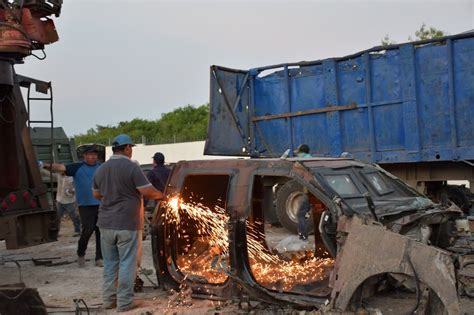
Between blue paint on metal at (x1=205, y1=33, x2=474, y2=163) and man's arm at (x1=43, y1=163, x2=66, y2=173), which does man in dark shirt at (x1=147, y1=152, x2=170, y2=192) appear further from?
blue paint on metal at (x1=205, y1=33, x2=474, y2=163)

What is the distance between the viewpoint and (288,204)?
10789 mm

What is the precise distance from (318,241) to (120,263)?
218cm

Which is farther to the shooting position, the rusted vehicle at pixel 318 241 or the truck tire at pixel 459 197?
the truck tire at pixel 459 197

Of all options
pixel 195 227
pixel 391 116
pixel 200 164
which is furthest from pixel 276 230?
pixel 200 164

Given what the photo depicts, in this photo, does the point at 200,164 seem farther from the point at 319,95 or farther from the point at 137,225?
the point at 319,95

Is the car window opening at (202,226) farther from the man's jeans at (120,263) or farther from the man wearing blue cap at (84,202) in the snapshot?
the man wearing blue cap at (84,202)

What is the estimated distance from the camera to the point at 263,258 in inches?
249

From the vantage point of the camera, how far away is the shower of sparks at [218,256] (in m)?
5.53

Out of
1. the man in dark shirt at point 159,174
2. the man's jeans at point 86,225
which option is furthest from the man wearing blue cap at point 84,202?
the man in dark shirt at point 159,174

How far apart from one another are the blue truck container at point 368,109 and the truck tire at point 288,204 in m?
0.91

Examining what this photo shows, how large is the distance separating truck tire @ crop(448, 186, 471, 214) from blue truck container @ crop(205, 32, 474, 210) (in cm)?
34

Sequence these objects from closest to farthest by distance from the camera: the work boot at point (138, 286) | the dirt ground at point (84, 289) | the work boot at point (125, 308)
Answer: the dirt ground at point (84, 289)
the work boot at point (125, 308)
the work boot at point (138, 286)

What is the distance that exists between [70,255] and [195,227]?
3.92 metres

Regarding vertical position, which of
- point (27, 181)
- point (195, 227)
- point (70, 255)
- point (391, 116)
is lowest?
point (70, 255)
